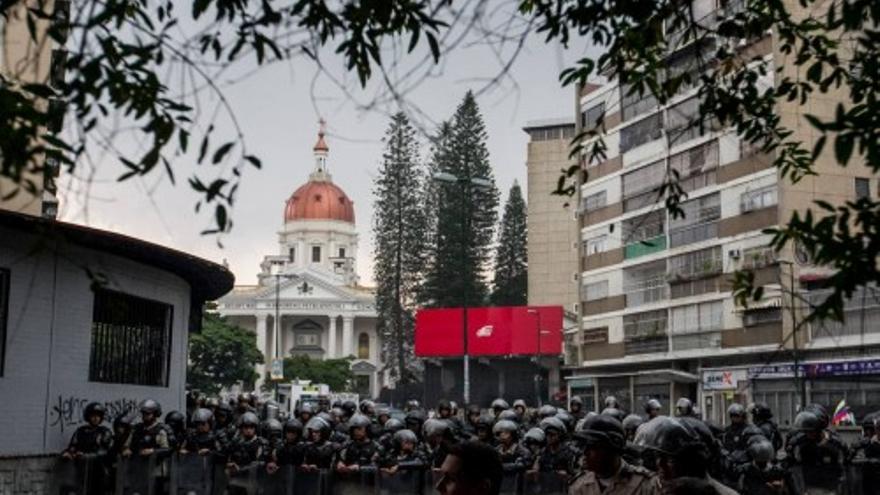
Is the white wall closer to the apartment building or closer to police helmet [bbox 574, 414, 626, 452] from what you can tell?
police helmet [bbox 574, 414, 626, 452]

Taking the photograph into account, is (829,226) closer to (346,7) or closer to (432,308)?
(346,7)

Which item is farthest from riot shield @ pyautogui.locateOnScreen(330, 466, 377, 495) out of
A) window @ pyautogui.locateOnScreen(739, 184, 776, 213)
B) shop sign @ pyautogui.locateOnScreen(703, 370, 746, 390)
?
shop sign @ pyautogui.locateOnScreen(703, 370, 746, 390)

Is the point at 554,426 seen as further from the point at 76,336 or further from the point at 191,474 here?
the point at 76,336

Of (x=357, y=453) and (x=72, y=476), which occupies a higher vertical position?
(x=357, y=453)

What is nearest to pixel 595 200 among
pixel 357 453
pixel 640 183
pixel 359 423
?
pixel 640 183

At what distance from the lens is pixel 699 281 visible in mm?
43062

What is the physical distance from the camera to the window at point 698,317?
4200cm

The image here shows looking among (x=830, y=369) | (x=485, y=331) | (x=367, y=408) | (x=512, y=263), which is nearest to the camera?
(x=367, y=408)

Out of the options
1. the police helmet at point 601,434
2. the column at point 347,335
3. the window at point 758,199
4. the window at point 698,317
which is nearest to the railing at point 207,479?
the police helmet at point 601,434

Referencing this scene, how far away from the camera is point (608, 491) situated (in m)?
5.64

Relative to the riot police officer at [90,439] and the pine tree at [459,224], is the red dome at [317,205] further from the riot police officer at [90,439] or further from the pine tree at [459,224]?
the riot police officer at [90,439]

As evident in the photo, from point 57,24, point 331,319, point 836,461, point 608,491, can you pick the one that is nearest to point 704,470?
point 608,491

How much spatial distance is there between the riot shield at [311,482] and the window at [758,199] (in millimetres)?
27823

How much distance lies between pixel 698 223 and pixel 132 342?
29047 mm
